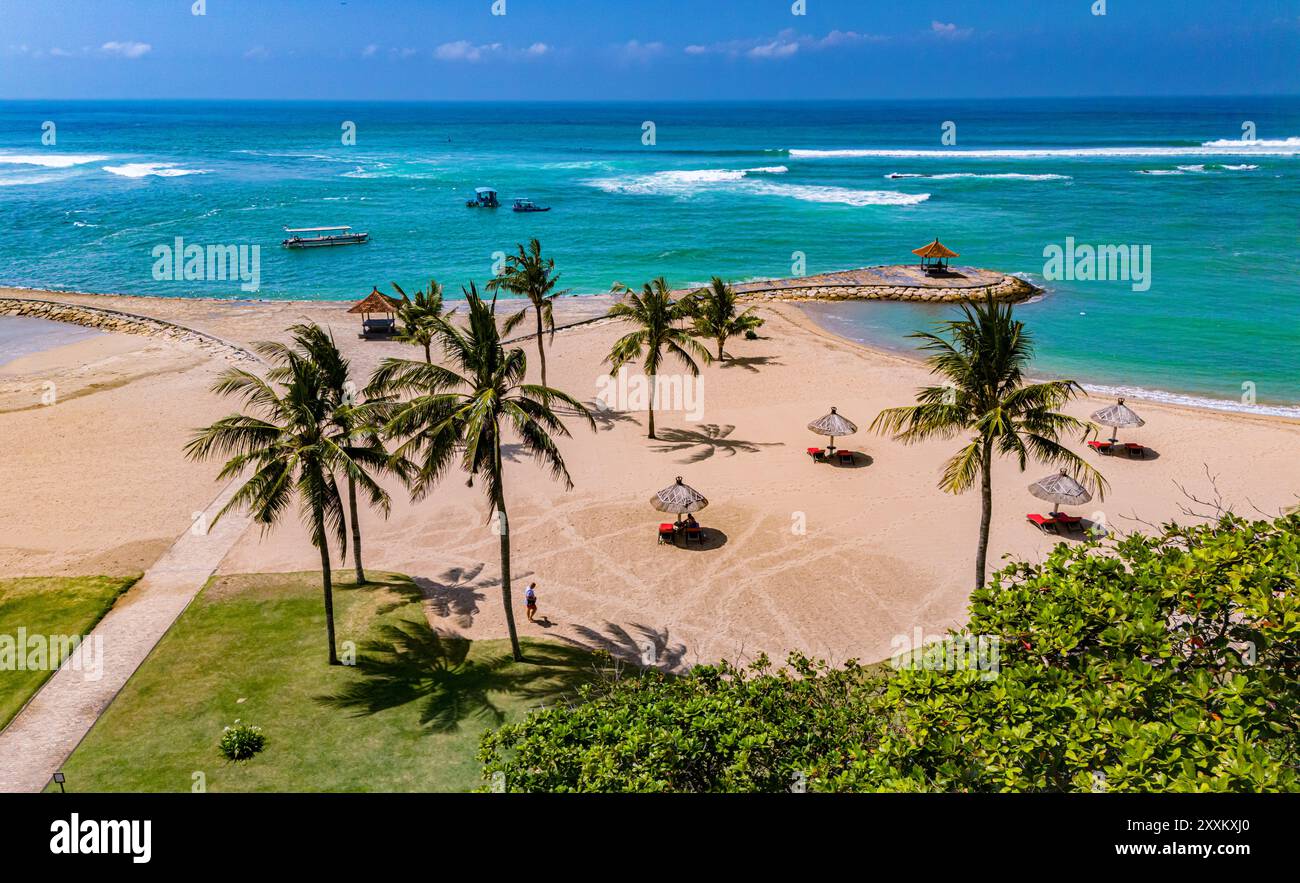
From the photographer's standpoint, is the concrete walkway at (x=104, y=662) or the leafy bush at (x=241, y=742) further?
the concrete walkway at (x=104, y=662)

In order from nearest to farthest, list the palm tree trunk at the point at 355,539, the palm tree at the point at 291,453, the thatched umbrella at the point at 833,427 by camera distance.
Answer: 1. the palm tree at the point at 291,453
2. the palm tree trunk at the point at 355,539
3. the thatched umbrella at the point at 833,427

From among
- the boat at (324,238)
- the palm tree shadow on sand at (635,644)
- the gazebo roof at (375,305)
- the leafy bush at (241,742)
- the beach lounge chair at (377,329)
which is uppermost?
the boat at (324,238)

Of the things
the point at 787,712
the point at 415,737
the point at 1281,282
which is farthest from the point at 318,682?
the point at 1281,282

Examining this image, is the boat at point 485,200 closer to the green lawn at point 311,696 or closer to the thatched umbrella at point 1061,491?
the green lawn at point 311,696

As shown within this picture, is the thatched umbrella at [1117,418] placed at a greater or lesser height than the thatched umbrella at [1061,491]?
greater

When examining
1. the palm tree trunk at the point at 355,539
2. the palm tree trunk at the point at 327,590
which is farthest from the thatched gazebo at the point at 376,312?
the palm tree trunk at the point at 327,590

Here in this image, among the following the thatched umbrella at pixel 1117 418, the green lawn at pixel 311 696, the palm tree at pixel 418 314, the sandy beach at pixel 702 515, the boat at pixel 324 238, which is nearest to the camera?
the green lawn at pixel 311 696
